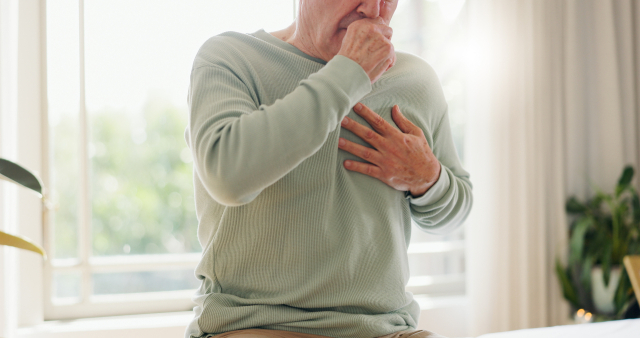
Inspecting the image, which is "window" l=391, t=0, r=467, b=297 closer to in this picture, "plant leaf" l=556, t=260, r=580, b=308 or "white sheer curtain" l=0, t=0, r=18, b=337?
"plant leaf" l=556, t=260, r=580, b=308

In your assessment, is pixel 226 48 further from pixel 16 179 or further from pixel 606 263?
pixel 606 263

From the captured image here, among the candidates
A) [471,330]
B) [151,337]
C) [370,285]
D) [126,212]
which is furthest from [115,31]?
[471,330]

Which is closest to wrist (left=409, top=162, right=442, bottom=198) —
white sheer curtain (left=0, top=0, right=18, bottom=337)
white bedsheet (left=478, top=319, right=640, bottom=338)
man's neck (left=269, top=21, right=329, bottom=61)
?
man's neck (left=269, top=21, right=329, bottom=61)

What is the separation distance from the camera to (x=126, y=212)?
6.68 feet

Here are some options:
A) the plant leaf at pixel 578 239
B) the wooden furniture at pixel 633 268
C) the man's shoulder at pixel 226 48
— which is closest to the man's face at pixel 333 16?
the man's shoulder at pixel 226 48

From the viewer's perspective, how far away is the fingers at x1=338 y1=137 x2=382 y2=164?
80 centimetres

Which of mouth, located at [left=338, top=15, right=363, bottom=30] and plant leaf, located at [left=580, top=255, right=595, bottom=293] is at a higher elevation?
mouth, located at [left=338, top=15, right=363, bottom=30]

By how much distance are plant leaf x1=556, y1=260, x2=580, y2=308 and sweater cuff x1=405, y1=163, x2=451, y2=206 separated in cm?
160

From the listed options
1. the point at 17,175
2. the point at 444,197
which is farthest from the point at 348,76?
the point at 17,175

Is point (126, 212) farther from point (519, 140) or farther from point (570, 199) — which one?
point (570, 199)

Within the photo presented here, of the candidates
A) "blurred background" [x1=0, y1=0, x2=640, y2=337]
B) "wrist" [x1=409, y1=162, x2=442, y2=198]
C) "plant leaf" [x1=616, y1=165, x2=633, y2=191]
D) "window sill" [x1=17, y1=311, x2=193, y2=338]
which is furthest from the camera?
"plant leaf" [x1=616, y1=165, x2=633, y2=191]

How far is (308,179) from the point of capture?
774mm

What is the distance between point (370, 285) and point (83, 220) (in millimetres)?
1664

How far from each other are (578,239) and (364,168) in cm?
178
